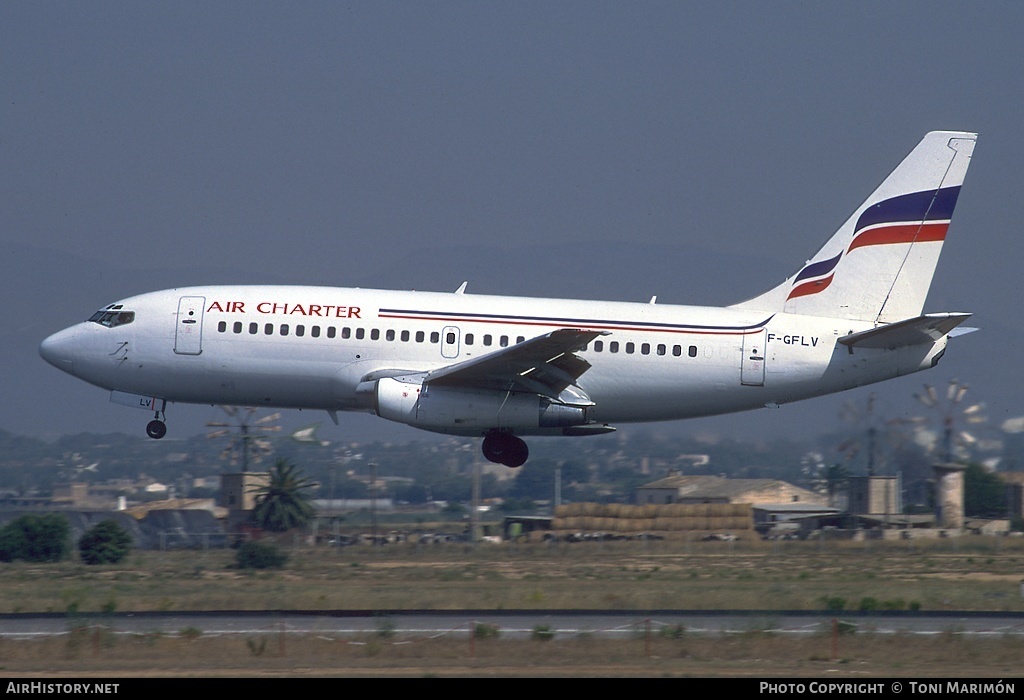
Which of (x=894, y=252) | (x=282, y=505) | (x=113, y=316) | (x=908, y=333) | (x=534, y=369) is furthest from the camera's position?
(x=282, y=505)

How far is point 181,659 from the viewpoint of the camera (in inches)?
802

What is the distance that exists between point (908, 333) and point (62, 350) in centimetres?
2237

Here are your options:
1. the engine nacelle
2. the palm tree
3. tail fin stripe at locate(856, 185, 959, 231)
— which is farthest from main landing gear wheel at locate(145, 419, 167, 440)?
tail fin stripe at locate(856, 185, 959, 231)

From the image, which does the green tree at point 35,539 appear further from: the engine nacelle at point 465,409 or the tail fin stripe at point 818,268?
the tail fin stripe at point 818,268

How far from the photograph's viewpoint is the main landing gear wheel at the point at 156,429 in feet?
109

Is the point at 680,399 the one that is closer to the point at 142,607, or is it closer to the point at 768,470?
the point at 142,607

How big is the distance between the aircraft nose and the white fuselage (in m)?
1.54

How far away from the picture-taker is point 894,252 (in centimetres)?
3272

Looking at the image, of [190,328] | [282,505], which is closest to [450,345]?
[190,328]

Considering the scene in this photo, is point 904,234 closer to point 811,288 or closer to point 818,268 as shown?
point 818,268

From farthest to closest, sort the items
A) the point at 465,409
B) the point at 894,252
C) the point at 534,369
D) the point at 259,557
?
the point at 259,557, the point at 894,252, the point at 465,409, the point at 534,369

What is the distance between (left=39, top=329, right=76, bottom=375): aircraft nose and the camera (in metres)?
32.6

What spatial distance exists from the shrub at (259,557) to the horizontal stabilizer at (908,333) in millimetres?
16579

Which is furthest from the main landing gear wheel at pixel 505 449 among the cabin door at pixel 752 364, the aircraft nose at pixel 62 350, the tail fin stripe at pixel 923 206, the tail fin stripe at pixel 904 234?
the tail fin stripe at pixel 923 206
